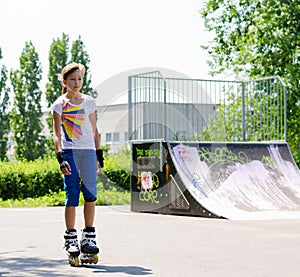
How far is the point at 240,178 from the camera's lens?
12125 millimetres

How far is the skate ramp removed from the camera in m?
11.2

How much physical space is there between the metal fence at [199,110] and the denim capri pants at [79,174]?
20.3 ft

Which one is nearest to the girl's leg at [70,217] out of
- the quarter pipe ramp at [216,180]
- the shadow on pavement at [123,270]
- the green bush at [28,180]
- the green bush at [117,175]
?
the shadow on pavement at [123,270]

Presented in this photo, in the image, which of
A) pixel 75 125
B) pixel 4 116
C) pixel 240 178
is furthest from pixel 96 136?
pixel 4 116

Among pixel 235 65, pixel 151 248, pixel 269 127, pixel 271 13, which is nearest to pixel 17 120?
pixel 235 65

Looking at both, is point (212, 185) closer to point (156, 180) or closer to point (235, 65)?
point (156, 180)

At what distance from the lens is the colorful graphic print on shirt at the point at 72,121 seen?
19.9 ft

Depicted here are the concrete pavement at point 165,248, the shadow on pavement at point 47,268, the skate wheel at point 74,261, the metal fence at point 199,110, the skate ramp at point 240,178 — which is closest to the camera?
the shadow on pavement at point 47,268

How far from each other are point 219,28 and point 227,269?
20.8 metres

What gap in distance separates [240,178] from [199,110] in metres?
2.83

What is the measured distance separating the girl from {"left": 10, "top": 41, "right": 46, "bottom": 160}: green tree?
39.2 m

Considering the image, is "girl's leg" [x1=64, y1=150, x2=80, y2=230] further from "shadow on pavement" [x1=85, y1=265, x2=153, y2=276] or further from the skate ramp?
the skate ramp

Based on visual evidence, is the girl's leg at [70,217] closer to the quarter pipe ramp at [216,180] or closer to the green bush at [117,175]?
the quarter pipe ramp at [216,180]

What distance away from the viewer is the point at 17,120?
45.9 metres
